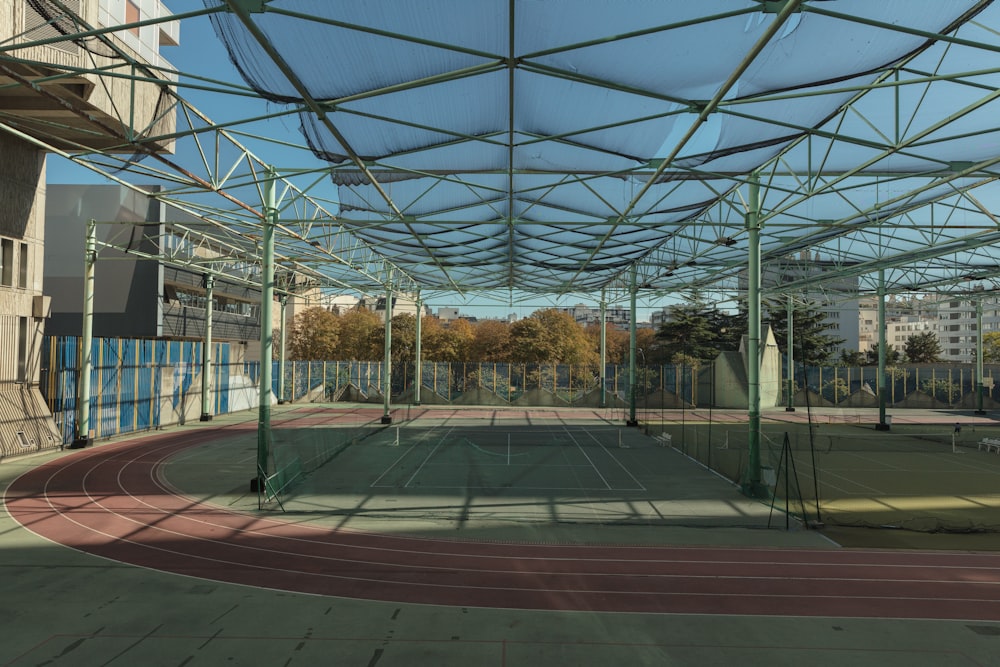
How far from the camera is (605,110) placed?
1262cm

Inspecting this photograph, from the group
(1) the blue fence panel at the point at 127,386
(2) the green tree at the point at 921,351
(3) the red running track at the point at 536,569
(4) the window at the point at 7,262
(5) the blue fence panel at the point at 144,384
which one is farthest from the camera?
(2) the green tree at the point at 921,351

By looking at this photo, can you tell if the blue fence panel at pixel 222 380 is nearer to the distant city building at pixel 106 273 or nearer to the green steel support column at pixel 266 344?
the distant city building at pixel 106 273

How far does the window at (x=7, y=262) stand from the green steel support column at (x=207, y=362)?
35.2 feet

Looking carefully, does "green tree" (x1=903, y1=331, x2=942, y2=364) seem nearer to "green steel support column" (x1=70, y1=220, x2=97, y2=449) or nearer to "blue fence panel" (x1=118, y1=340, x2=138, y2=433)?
"blue fence panel" (x1=118, y1=340, x2=138, y2=433)

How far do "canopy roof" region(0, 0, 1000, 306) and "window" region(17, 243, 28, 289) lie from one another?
23.5 ft

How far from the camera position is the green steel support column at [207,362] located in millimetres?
31688

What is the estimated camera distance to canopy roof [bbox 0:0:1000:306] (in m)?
9.09

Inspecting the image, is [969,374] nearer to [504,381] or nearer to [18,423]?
[504,381]

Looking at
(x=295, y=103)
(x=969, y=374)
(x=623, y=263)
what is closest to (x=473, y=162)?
(x=295, y=103)

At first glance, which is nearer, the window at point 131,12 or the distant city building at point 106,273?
the window at point 131,12

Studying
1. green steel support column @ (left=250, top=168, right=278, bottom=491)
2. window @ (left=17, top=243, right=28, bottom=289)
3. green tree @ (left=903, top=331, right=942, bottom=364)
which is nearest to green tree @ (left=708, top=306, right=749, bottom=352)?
green tree @ (left=903, top=331, right=942, bottom=364)

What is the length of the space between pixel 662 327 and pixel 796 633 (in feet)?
205

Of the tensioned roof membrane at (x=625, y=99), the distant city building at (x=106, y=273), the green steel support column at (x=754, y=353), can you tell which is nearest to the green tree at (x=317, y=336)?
the distant city building at (x=106, y=273)

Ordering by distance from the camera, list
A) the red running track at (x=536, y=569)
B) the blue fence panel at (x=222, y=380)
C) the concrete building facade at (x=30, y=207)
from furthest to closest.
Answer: the blue fence panel at (x=222, y=380) < the concrete building facade at (x=30, y=207) < the red running track at (x=536, y=569)
